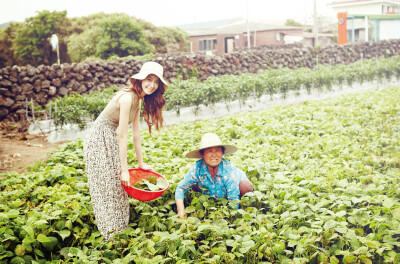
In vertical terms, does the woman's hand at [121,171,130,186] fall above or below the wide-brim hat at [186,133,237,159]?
below

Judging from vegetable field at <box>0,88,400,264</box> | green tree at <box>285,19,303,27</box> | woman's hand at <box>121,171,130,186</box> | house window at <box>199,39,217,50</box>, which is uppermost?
green tree at <box>285,19,303,27</box>

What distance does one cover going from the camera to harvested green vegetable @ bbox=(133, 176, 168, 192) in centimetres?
363

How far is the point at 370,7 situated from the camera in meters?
25.1

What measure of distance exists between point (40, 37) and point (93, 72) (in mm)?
17284

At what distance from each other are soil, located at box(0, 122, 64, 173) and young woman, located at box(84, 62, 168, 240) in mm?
2621

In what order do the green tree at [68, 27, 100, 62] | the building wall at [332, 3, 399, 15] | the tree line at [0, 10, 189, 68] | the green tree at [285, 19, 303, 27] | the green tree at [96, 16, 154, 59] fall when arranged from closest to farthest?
the green tree at [96, 16, 154, 59] → the tree line at [0, 10, 189, 68] → the green tree at [68, 27, 100, 62] → the building wall at [332, 3, 399, 15] → the green tree at [285, 19, 303, 27]

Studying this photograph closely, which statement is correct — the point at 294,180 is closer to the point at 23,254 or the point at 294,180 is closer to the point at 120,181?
the point at 120,181

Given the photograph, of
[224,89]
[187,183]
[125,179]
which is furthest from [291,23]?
[125,179]

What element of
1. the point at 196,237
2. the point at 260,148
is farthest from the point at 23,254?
the point at 260,148

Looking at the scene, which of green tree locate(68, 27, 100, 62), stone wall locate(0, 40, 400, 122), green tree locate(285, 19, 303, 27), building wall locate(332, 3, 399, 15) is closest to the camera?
stone wall locate(0, 40, 400, 122)

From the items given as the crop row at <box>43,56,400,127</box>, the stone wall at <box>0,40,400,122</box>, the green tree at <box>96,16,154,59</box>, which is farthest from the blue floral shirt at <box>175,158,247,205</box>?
the green tree at <box>96,16,154,59</box>

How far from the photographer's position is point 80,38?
2475 centimetres

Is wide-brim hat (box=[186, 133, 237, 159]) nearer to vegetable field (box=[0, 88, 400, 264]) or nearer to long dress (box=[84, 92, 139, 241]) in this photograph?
vegetable field (box=[0, 88, 400, 264])

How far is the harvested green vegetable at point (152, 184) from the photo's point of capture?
3635 millimetres
